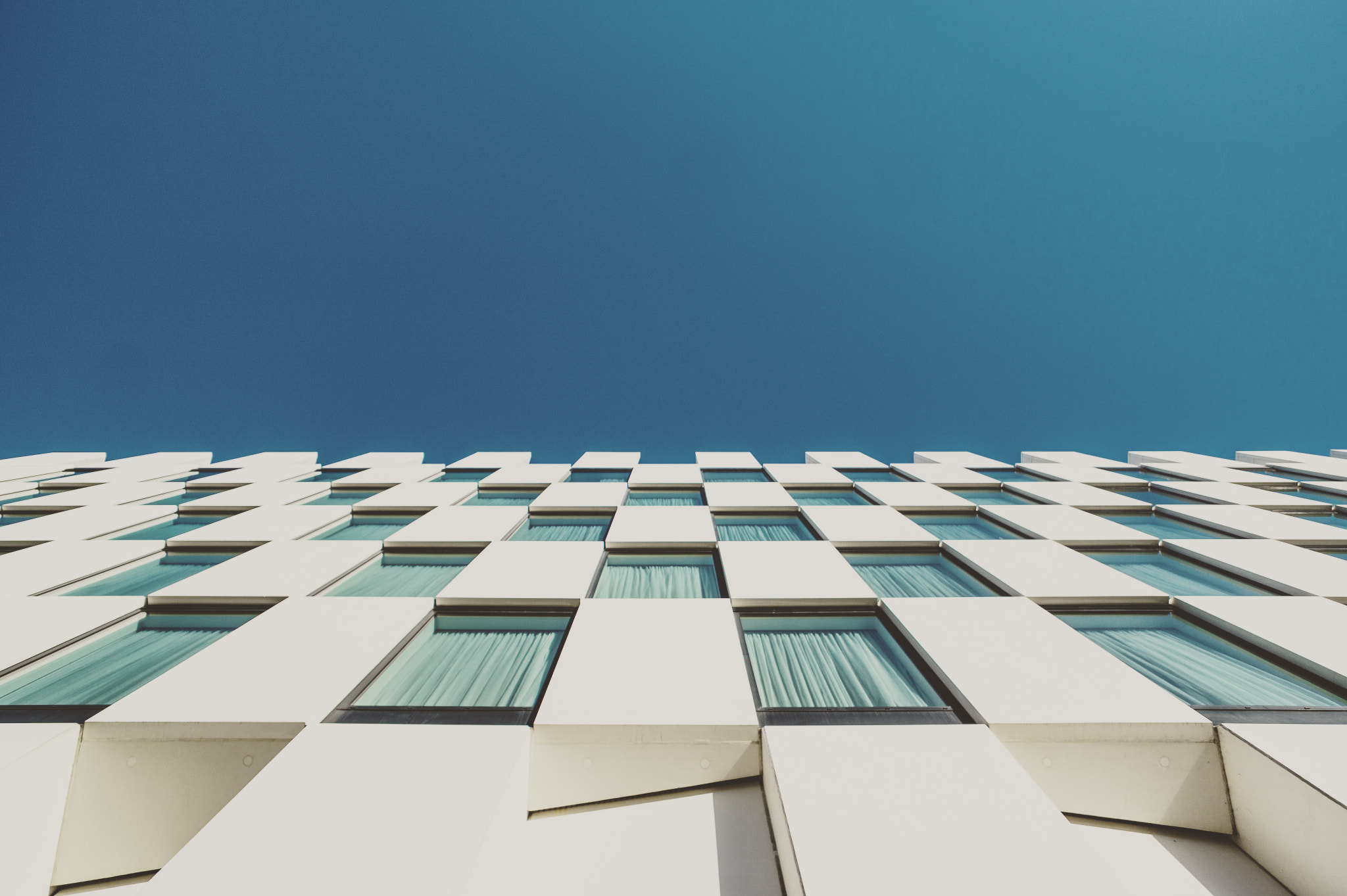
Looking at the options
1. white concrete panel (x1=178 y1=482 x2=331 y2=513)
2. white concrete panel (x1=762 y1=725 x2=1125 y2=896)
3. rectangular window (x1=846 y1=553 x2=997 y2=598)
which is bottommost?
white concrete panel (x1=762 y1=725 x2=1125 y2=896)

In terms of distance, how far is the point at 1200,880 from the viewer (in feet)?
10.3

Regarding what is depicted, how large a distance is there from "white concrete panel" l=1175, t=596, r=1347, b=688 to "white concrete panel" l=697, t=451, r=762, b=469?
30.9 feet

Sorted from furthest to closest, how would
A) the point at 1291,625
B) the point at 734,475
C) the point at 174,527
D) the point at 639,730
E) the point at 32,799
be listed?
the point at 734,475 < the point at 174,527 < the point at 1291,625 < the point at 639,730 < the point at 32,799

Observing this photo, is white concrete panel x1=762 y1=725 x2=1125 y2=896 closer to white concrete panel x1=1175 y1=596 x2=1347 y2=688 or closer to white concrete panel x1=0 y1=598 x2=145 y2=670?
white concrete panel x1=1175 y1=596 x2=1347 y2=688

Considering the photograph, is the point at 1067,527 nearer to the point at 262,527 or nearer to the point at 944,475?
the point at 944,475

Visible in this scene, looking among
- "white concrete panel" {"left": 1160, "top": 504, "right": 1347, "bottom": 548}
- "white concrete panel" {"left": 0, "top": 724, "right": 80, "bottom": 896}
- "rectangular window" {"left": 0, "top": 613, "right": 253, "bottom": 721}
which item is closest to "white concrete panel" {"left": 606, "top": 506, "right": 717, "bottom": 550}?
"rectangular window" {"left": 0, "top": 613, "right": 253, "bottom": 721}

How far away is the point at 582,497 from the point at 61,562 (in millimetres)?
8114

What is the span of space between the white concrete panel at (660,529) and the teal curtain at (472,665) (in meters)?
2.25

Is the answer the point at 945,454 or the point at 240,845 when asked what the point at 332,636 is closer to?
the point at 240,845

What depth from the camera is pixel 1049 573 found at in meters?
6.47

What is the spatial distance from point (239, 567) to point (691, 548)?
6882 millimetres

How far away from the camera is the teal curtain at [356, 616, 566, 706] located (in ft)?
14.3

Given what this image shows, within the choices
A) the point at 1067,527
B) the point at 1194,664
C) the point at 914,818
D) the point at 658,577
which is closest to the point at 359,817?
the point at 914,818

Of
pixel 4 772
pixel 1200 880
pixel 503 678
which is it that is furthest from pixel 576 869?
pixel 1200 880
